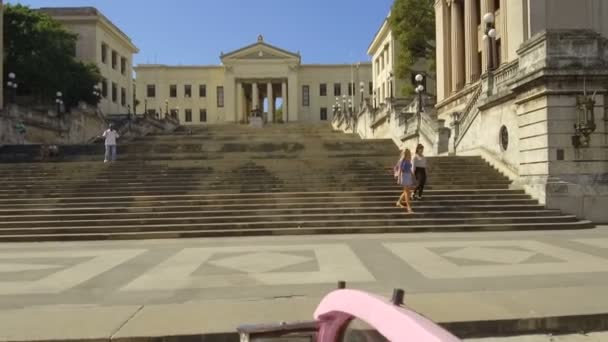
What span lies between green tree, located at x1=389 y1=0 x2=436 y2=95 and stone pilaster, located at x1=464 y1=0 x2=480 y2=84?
12906 millimetres

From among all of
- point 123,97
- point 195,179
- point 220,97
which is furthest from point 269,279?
point 220,97

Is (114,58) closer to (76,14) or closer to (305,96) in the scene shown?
(76,14)

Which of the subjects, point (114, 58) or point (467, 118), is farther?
point (114, 58)

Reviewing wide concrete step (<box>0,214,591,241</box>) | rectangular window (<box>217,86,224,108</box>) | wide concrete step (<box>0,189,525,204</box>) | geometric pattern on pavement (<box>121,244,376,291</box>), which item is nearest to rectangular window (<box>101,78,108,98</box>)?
rectangular window (<box>217,86,224,108</box>)

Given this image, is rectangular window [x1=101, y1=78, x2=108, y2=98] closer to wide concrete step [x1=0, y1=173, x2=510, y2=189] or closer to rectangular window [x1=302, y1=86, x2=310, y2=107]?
rectangular window [x1=302, y1=86, x2=310, y2=107]

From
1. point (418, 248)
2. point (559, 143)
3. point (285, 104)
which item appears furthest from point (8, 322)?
point (285, 104)

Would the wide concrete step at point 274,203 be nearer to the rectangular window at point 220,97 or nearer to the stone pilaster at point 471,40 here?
the stone pilaster at point 471,40

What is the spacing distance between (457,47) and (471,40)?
317 cm

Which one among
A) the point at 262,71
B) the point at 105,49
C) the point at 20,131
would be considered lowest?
the point at 20,131

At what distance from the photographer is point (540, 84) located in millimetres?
14773

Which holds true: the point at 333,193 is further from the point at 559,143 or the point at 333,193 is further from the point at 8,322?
the point at 8,322

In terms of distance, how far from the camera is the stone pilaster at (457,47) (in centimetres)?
3969

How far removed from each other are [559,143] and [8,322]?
46.9 ft

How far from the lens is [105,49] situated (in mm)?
69812
